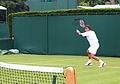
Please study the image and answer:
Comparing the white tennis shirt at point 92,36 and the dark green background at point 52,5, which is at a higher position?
the dark green background at point 52,5

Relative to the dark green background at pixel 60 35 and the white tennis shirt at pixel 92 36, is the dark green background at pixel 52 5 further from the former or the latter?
the white tennis shirt at pixel 92 36

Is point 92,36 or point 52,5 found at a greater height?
point 52,5

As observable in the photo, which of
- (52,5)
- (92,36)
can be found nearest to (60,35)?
(92,36)

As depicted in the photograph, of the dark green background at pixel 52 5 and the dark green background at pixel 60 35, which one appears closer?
the dark green background at pixel 60 35

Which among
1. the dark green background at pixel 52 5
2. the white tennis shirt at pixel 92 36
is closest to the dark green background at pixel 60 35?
the white tennis shirt at pixel 92 36

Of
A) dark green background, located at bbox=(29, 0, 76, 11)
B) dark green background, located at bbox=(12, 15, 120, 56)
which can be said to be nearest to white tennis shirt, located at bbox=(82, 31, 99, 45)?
dark green background, located at bbox=(12, 15, 120, 56)

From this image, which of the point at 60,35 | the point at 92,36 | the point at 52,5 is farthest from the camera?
the point at 52,5

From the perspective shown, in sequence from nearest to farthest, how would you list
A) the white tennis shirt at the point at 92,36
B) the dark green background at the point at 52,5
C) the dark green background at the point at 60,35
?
the white tennis shirt at the point at 92,36
the dark green background at the point at 60,35
the dark green background at the point at 52,5

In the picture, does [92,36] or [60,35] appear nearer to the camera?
[92,36]

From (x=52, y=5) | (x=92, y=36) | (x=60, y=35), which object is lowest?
(x=60, y=35)

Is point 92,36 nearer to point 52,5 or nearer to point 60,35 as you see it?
point 60,35

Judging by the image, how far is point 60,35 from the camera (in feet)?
59.8

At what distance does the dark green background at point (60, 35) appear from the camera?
16578 mm

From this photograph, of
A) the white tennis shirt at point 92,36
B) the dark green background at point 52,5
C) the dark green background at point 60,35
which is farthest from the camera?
the dark green background at point 52,5
